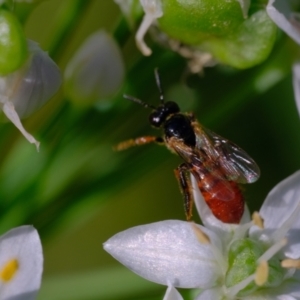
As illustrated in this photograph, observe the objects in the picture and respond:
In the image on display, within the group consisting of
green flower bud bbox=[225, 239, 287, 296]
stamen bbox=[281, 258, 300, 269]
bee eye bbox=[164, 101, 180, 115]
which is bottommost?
green flower bud bbox=[225, 239, 287, 296]

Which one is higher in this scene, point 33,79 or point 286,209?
point 33,79

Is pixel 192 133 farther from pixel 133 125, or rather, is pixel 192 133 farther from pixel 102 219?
pixel 102 219

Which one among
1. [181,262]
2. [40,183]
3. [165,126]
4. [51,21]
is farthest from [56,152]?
[51,21]

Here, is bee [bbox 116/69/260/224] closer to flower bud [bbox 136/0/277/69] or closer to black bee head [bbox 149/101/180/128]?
black bee head [bbox 149/101/180/128]

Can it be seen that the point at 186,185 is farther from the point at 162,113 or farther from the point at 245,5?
the point at 245,5

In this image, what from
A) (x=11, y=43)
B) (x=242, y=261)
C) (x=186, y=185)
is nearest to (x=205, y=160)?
(x=186, y=185)

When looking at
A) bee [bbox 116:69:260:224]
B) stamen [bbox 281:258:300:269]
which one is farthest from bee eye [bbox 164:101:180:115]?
stamen [bbox 281:258:300:269]
